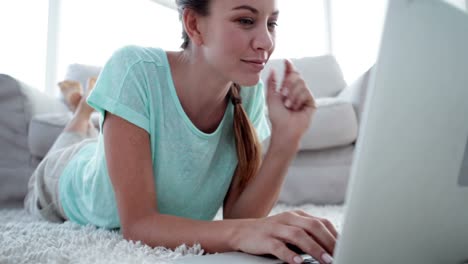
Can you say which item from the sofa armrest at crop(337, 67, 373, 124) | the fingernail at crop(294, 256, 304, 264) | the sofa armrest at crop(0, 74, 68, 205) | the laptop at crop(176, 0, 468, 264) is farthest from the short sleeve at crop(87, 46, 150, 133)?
the sofa armrest at crop(337, 67, 373, 124)

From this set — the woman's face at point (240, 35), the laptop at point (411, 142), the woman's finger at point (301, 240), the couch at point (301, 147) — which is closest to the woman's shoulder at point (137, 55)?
the woman's face at point (240, 35)

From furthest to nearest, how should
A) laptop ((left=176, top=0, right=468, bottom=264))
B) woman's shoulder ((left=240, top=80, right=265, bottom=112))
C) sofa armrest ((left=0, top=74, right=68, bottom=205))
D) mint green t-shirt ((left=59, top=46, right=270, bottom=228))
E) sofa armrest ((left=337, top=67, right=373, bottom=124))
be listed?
sofa armrest ((left=337, top=67, right=373, bottom=124)) → sofa armrest ((left=0, top=74, right=68, bottom=205)) → woman's shoulder ((left=240, top=80, right=265, bottom=112)) → mint green t-shirt ((left=59, top=46, right=270, bottom=228)) → laptop ((left=176, top=0, right=468, bottom=264))

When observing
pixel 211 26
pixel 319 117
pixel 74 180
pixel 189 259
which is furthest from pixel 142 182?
pixel 319 117

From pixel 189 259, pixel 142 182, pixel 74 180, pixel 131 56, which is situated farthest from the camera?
pixel 74 180

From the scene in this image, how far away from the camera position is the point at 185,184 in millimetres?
1019

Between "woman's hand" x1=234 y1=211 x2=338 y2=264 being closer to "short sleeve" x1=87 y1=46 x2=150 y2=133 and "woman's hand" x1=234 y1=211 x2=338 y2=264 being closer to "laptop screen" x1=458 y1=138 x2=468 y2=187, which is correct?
"laptop screen" x1=458 y1=138 x2=468 y2=187

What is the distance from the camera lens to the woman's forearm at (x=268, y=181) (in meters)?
1.04

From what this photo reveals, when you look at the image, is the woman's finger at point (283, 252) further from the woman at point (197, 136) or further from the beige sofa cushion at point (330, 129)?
the beige sofa cushion at point (330, 129)

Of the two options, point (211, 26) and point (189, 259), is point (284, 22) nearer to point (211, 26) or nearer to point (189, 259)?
point (211, 26)

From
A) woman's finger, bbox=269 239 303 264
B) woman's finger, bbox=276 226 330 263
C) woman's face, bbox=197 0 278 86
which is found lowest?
woman's finger, bbox=269 239 303 264

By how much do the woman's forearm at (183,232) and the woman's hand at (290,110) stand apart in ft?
1.23

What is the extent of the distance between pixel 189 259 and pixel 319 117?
4.48 feet

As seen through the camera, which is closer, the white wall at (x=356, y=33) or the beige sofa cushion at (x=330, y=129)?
the beige sofa cushion at (x=330, y=129)

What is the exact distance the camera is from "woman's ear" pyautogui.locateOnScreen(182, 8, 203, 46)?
962 mm
